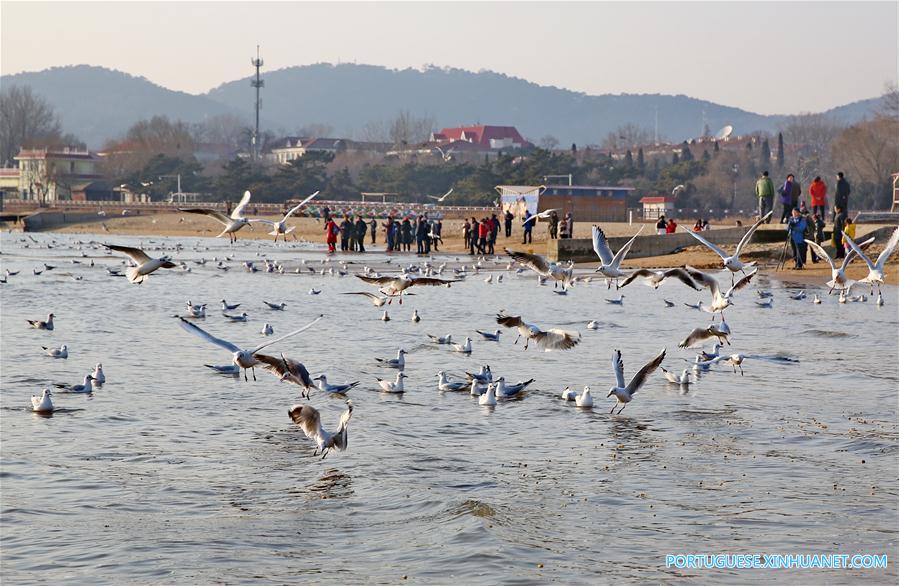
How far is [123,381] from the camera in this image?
14.6 metres

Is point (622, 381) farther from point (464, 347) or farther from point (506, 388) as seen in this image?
point (464, 347)

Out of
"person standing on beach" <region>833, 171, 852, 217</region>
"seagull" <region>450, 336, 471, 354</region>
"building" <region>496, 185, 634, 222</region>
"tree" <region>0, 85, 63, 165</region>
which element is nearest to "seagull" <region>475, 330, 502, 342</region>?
"seagull" <region>450, 336, 471, 354</region>

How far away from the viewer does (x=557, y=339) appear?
13297mm

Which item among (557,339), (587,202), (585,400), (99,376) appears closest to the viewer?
(585,400)

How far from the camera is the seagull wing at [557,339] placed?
516 inches

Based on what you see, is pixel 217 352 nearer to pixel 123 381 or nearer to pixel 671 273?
pixel 123 381

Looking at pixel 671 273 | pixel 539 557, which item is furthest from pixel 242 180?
pixel 539 557

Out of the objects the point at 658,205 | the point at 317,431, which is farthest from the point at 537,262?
the point at 658,205

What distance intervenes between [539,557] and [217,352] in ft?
34.2

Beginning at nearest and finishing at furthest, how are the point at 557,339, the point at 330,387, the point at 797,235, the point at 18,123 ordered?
the point at 557,339 < the point at 330,387 < the point at 797,235 < the point at 18,123

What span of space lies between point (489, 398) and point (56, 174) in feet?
355

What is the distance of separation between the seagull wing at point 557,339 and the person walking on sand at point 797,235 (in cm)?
1593

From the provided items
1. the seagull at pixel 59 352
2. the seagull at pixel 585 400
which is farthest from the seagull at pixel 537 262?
the seagull at pixel 59 352

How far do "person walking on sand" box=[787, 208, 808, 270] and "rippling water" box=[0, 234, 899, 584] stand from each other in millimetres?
10953
